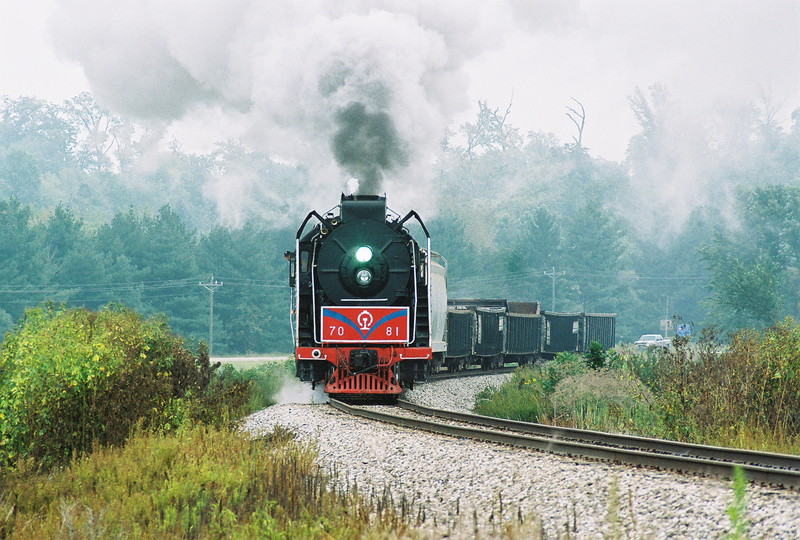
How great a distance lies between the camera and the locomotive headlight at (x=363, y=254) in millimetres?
16781

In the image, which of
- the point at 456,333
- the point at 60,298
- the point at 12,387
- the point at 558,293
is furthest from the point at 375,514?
the point at 558,293

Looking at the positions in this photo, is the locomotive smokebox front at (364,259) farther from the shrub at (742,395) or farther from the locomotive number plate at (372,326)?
the shrub at (742,395)

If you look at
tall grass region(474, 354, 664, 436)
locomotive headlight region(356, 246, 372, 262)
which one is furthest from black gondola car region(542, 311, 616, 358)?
locomotive headlight region(356, 246, 372, 262)

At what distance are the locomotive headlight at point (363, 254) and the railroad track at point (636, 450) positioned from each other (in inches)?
129

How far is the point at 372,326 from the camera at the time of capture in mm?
16812

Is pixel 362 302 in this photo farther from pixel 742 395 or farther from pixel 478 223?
pixel 478 223

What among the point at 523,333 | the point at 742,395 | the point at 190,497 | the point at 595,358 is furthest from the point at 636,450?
the point at 523,333

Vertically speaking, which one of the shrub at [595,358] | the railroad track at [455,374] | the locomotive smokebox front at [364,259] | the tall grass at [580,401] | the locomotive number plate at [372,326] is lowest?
the railroad track at [455,374]

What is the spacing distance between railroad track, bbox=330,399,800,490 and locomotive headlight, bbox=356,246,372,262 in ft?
10.7

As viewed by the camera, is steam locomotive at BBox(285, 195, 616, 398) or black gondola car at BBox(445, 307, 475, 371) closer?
steam locomotive at BBox(285, 195, 616, 398)

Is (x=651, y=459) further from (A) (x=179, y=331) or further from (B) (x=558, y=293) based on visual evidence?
(B) (x=558, y=293)

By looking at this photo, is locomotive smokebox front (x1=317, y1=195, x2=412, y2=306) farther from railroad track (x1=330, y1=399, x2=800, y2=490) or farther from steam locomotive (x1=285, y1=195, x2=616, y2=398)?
railroad track (x1=330, y1=399, x2=800, y2=490)

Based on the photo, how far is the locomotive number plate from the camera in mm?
16781

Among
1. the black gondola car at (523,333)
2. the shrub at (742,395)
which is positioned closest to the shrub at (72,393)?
the shrub at (742,395)
